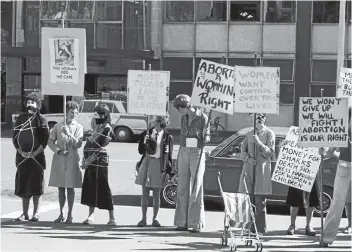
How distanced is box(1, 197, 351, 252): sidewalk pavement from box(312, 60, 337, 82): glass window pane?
72.7ft

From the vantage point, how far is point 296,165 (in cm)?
1142

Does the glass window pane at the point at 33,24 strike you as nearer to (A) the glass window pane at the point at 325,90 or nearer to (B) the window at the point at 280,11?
(B) the window at the point at 280,11

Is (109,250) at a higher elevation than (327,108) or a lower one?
lower

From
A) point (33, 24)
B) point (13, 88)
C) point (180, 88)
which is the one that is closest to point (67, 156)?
point (180, 88)

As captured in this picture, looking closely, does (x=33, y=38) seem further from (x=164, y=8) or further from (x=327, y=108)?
(x=327, y=108)

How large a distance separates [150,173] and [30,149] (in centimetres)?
179

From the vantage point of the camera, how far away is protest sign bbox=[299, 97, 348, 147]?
34.0 ft

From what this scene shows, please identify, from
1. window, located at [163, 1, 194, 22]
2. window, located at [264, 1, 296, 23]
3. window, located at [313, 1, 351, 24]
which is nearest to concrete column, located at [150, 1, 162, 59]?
window, located at [163, 1, 194, 22]

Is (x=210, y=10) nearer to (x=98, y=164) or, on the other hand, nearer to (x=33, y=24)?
(x=33, y=24)

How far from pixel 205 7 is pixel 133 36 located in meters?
3.37

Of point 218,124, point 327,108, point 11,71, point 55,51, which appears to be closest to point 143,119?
point 218,124

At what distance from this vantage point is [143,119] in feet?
96.3

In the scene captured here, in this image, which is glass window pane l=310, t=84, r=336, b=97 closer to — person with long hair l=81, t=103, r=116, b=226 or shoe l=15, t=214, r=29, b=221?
person with long hair l=81, t=103, r=116, b=226

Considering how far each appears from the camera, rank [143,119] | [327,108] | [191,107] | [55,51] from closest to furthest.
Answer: [327,108] → [191,107] → [55,51] → [143,119]
